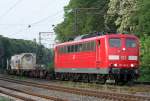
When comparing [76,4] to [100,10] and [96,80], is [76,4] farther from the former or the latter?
[96,80]

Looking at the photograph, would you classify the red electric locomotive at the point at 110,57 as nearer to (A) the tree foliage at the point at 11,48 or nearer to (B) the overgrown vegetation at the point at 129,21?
(B) the overgrown vegetation at the point at 129,21

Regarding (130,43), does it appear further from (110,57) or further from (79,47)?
(79,47)

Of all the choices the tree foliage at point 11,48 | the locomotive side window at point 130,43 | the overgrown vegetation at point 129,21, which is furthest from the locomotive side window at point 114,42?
the tree foliage at point 11,48

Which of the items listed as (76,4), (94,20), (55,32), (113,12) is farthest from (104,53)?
(55,32)

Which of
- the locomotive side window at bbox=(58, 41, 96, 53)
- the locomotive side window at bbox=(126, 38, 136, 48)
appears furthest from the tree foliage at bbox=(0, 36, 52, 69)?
the locomotive side window at bbox=(126, 38, 136, 48)

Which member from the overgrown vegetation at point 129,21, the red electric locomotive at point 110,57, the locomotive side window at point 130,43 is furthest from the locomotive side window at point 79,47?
the locomotive side window at point 130,43

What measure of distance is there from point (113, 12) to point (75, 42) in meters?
14.9

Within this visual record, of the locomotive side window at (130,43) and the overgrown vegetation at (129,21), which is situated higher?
the overgrown vegetation at (129,21)

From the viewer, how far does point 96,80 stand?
31266mm

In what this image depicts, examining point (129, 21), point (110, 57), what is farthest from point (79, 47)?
point (129, 21)

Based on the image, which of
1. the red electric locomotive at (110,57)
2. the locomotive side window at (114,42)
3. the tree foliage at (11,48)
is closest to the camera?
the red electric locomotive at (110,57)

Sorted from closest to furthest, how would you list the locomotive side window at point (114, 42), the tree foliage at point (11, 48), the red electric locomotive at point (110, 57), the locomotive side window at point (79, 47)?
1. the red electric locomotive at point (110, 57)
2. the locomotive side window at point (114, 42)
3. the locomotive side window at point (79, 47)
4. the tree foliage at point (11, 48)

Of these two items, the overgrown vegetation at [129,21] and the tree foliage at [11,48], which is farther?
the tree foliage at [11,48]

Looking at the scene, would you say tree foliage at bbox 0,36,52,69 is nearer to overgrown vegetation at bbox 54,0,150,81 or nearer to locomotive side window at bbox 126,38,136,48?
overgrown vegetation at bbox 54,0,150,81
